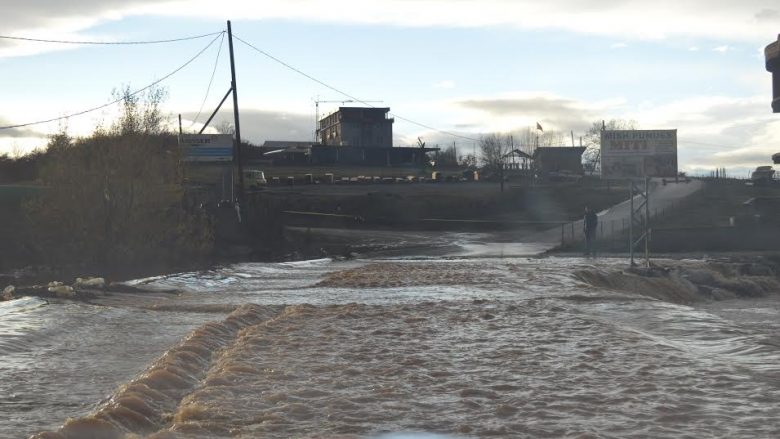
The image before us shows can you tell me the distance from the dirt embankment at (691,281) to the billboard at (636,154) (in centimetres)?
464

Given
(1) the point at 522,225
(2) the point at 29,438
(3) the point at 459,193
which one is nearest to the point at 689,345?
(2) the point at 29,438

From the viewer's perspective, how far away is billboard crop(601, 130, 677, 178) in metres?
32.9

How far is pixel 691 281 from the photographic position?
25781 millimetres

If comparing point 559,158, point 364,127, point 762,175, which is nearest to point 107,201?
point 762,175

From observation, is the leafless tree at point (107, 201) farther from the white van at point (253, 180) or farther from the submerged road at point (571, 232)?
the white van at point (253, 180)

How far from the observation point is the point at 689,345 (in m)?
12.3

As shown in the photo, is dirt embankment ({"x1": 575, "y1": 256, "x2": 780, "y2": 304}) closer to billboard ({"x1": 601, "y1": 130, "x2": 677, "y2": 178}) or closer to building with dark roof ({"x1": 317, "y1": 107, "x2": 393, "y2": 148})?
billboard ({"x1": 601, "y1": 130, "x2": 677, "y2": 178})

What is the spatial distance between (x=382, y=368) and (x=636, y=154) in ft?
81.0

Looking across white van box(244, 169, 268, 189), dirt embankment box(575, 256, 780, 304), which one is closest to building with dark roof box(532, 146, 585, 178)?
white van box(244, 169, 268, 189)

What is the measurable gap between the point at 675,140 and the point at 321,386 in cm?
2711

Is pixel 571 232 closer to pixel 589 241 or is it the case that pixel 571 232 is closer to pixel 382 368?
pixel 589 241

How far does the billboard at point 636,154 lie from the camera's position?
32906 mm

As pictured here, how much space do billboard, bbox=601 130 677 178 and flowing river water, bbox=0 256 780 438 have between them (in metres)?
14.6

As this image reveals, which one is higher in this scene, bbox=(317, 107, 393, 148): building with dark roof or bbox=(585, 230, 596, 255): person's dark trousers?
bbox=(317, 107, 393, 148): building with dark roof
